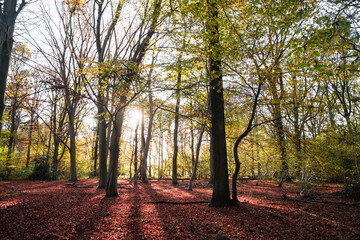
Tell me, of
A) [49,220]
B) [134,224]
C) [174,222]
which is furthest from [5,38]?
[174,222]

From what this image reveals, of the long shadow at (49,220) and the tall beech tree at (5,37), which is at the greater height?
the tall beech tree at (5,37)

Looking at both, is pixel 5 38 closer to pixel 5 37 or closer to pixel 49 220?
pixel 5 37

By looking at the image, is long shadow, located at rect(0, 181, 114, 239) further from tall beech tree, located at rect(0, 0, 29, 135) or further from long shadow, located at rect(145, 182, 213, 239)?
tall beech tree, located at rect(0, 0, 29, 135)

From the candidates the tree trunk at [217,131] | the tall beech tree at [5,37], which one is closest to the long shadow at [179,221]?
the tree trunk at [217,131]

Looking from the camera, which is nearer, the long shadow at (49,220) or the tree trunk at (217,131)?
the long shadow at (49,220)

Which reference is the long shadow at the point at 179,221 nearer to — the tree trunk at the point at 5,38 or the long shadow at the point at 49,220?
the long shadow at the point at 49,220

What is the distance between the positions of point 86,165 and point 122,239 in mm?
19967

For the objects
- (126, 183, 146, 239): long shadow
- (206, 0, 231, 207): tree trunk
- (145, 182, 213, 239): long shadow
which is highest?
(206, 0, 231, 207): tree trunk

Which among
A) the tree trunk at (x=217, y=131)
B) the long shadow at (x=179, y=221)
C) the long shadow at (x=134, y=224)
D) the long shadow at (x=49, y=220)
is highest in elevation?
the tree trunk at (x=217, y=131)

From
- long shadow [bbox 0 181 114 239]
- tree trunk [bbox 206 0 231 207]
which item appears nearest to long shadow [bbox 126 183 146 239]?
long shadow [bbox 0 181 114 239]

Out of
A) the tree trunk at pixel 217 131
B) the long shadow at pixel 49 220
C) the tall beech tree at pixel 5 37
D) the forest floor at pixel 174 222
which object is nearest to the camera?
the long shadow at pixel 49 220

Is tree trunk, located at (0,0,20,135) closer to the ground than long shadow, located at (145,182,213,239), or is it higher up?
higher up

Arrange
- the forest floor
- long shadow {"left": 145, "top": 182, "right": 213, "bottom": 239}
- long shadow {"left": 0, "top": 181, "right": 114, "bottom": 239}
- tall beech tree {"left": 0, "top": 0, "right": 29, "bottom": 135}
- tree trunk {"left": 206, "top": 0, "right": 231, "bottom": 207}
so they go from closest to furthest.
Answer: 1. long shadow {"left": 0, "top": 181, "right": 114, "bottom": 239}
2. the forest floor
3. long shadow {"left": 145, "top": 182, "right": 213, "bottom": 239}
4. tall beech tree {"left": 0, "top": 0, "right": 29, "bottom": 135}
5. tree trunk {"left": 206, "top": 0, "right": 231, "bottom": 207}

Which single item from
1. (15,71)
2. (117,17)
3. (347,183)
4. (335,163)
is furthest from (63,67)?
(347,183)
